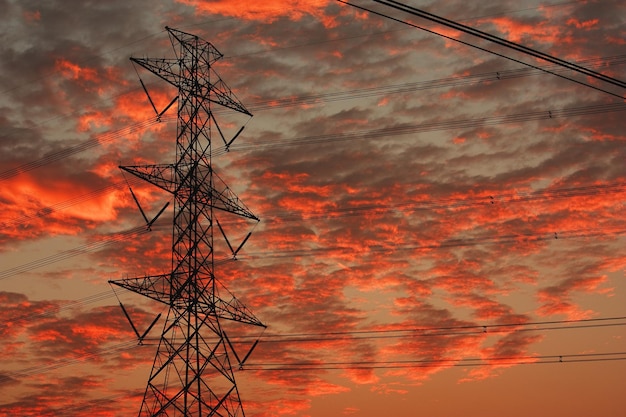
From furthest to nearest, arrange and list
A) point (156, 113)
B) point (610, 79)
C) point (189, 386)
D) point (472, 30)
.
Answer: point (156, 113), point (189, 386), point (610, 79), point (472, 30)


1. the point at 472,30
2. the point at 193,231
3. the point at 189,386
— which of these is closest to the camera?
the point at 472,30

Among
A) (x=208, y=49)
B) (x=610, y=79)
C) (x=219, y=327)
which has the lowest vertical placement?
(x=610, y=79)

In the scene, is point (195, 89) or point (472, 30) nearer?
point (472, 30)

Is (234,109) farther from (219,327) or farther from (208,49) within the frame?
(219,327)

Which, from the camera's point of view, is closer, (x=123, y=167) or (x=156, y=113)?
(x=123, y=167)

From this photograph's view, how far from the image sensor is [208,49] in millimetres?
47125

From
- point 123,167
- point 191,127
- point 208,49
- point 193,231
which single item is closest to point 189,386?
point 193,231

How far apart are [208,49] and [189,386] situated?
65.6 feet

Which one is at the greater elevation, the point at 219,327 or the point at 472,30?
the point at 219,327

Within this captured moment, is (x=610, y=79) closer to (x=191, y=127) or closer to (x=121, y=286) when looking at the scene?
(x=121, y=286)

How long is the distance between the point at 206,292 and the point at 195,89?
475 inches

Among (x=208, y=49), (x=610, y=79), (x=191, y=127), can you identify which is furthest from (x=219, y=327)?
(x=610, y=79)

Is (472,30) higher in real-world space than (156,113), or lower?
lower

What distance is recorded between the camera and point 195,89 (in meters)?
44.8
